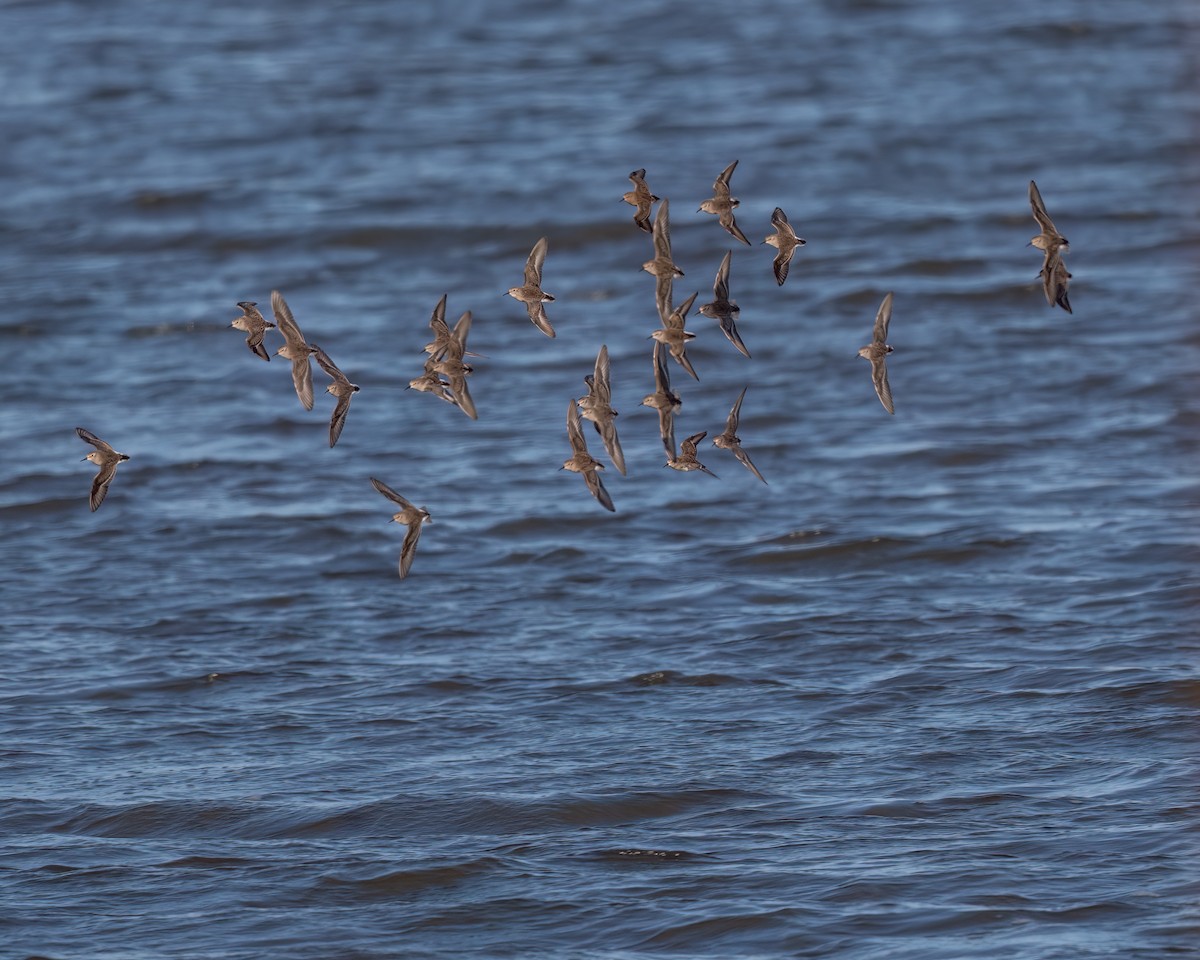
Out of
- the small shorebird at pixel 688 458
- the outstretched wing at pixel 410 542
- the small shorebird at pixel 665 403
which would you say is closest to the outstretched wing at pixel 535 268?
the small shorebird at pixel 665 403

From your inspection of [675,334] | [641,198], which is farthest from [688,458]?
[641,198]

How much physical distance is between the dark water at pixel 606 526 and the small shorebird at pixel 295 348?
64.9 inches

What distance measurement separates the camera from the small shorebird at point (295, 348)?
7664mm

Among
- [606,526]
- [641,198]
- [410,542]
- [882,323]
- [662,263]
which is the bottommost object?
[606,526]

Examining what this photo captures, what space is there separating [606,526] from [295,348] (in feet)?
12.7

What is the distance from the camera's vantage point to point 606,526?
11383 millimetres

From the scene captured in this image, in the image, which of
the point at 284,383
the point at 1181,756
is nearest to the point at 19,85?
the point at 284,383

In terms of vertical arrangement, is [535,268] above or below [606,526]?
above

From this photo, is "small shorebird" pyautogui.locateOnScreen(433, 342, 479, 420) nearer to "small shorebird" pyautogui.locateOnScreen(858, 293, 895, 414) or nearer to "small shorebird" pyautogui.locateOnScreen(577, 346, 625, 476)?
"small shorebird" pyautogui.locateOnScreen(577, 346, 625, 476)

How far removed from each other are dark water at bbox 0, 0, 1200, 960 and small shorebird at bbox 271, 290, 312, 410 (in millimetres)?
1649

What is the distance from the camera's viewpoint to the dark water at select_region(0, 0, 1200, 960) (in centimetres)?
738

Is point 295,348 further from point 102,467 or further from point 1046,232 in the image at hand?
point 1046,232

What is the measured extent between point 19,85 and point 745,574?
14.2 m

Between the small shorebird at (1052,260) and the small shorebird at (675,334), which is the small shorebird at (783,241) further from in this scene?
the small shorebird at (1052,260)
